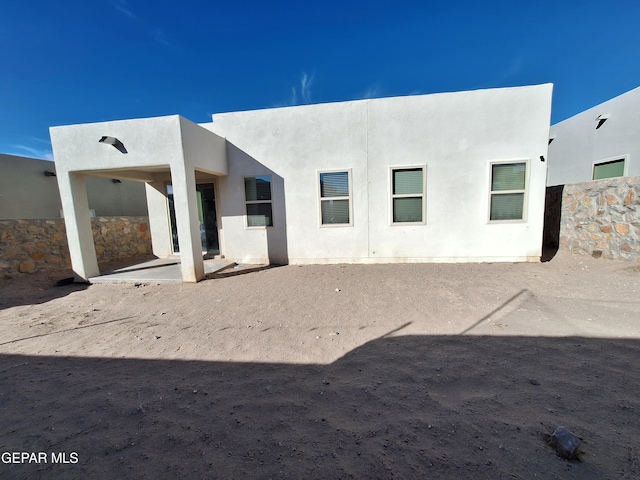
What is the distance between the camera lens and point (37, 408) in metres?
2.38

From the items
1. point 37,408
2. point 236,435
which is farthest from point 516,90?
point 37,408

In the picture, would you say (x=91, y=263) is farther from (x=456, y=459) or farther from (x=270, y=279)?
(x=456, y=459)

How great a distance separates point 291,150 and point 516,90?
5764 mm

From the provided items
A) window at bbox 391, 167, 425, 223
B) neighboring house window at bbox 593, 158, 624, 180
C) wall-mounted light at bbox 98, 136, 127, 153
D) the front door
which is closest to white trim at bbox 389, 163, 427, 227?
window at bbox 391, 167, 425, 223

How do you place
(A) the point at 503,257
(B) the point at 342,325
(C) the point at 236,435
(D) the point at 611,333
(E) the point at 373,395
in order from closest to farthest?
(C) the point at 236,435 → (E) the point at 373,395 → (D) the point at 611,333 → (B) the point at 342,325 → (A) the point at 503,257

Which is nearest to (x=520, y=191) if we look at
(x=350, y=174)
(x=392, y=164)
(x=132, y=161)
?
(x=392, y=164)

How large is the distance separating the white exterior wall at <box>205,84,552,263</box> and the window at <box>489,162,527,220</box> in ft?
0.53

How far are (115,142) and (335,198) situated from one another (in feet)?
17.2

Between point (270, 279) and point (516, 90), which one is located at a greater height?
point (516, 90)

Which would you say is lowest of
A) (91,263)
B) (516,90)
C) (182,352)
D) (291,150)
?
(182,352)

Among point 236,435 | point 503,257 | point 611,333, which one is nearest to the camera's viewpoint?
point 236,435

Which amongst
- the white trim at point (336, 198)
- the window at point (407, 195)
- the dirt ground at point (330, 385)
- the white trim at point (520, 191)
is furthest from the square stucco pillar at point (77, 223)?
the white trim at point (520, 191)

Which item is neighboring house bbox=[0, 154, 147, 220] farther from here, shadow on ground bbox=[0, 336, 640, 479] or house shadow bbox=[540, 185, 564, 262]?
house shadow bbox=[540, 185, 564, 262]

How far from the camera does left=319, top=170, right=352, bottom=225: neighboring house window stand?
745cm
